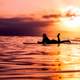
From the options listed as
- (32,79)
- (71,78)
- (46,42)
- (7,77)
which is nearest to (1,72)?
(7,77)

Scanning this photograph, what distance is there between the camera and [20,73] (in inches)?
654

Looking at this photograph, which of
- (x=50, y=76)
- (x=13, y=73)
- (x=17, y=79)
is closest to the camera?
(x=17, y=79)

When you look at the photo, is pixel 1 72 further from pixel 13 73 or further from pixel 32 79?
pixel 32 79

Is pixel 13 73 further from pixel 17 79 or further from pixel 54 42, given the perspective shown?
pixel 54 42

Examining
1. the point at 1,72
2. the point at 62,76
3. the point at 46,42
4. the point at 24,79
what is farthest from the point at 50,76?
the point at 46,42

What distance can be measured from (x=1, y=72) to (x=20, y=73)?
45.1 inches

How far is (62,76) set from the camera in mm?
15656

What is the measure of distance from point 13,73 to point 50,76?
217 centimetres

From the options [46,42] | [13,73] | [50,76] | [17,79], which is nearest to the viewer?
[17,79]

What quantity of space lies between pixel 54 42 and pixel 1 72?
40.6 metres

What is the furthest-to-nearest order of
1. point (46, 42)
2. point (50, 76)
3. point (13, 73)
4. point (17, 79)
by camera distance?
1. point (46, 42)
2. point (13, 73)
3. point (50, 76)
4. point (17, 79)

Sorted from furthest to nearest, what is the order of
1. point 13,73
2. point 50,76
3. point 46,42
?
point 46,42
point 13,73
point 50,76

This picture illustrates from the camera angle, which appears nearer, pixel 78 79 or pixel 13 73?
pixel 78 79

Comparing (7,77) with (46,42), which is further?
(46,42)
